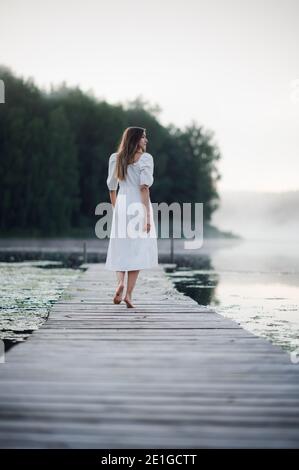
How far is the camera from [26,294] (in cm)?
970

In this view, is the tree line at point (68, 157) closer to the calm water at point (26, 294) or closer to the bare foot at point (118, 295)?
the calm water at point (26, 294)

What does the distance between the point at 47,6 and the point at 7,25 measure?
17.5 ft

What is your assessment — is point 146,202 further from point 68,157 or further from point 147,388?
point 68,157

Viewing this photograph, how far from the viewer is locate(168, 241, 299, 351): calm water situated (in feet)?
22.2

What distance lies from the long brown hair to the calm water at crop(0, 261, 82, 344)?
1.77 m

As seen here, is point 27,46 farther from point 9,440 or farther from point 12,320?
point 9,440

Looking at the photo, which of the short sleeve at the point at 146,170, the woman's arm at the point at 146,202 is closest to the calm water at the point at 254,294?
the woman's arm at the point at 146,202

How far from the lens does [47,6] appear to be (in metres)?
41.0

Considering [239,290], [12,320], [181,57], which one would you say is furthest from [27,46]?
[12,320]

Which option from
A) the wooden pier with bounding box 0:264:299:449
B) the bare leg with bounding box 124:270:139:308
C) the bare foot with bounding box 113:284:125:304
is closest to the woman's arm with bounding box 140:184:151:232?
the bare leg with bounding box 124:270:139:308

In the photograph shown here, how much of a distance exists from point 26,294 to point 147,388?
642 cm

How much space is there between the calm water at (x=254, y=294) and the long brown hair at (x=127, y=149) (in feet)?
6.78

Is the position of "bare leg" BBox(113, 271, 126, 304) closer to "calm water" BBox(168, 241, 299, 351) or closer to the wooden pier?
the wooden pier

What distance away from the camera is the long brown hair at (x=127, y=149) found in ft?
22.1
